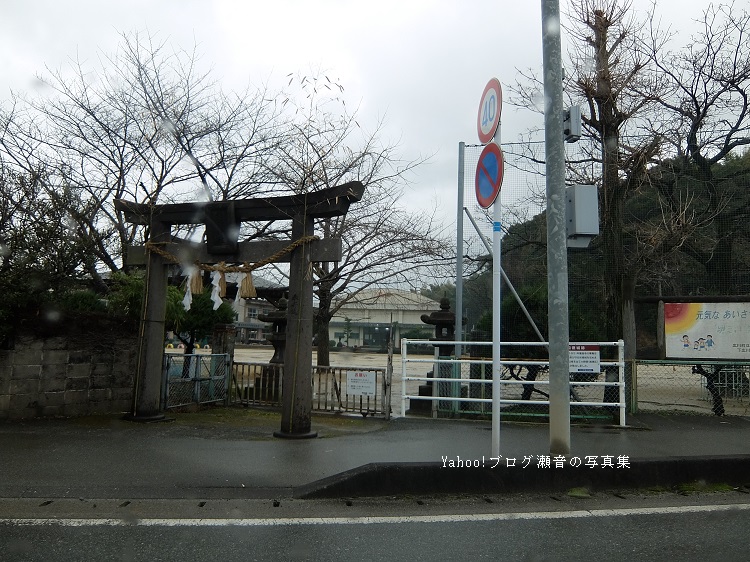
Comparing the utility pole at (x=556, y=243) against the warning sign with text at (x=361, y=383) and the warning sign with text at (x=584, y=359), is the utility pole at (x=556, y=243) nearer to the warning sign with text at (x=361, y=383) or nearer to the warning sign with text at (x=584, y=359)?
the warning sign with text at (x=584, y=359)

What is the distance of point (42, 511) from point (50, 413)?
4.88 m

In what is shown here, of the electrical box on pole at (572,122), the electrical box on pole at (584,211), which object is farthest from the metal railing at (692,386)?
the electrical box on pole at (572,122)

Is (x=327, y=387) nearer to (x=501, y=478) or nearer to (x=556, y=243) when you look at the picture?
(x=501, y=478)

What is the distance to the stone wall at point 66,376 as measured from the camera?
909 centimetres

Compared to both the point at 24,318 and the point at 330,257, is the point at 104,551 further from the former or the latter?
the point at 24,318

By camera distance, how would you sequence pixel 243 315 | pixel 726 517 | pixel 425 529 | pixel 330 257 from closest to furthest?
pixel 425 529 < pixel 726 517 < pixel 330 257 < pixel 243 315

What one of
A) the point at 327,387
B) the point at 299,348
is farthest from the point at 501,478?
the point at 327,387

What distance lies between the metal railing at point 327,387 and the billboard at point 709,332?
17.3 ft

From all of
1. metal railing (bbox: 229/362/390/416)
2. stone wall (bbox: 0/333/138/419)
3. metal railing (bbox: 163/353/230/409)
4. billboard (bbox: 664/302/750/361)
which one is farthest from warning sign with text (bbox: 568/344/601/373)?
stone wall (bbox: 0/333/138/419)

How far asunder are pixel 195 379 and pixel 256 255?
3350 mm

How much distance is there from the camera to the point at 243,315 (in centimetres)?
6088

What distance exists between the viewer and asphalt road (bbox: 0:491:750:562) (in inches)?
172

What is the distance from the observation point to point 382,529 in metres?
4.90

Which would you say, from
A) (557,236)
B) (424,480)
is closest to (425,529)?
(424,480)
